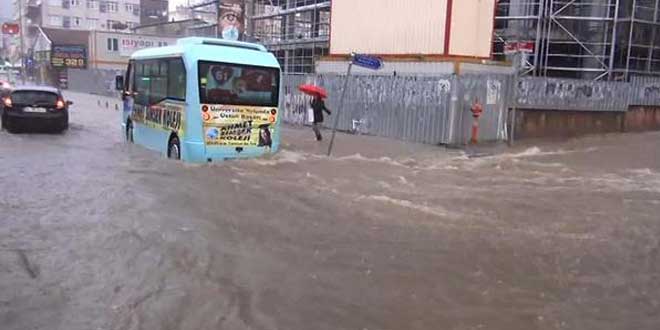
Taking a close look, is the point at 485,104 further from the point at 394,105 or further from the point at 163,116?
the point at 163,116

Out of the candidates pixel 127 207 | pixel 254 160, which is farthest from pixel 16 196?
pixel 254 160

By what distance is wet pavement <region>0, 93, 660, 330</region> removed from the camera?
19.1ft

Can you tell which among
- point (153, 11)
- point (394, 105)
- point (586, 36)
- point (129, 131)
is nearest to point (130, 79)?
point (129, 131)

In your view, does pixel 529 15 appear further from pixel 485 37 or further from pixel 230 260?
pixel 230 260

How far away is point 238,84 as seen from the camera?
46.2 ft

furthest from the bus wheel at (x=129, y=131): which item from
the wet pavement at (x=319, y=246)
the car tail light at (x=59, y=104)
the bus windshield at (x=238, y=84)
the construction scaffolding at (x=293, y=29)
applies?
the construction scaffolding at (x=293, y=29)

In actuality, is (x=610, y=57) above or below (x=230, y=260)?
above

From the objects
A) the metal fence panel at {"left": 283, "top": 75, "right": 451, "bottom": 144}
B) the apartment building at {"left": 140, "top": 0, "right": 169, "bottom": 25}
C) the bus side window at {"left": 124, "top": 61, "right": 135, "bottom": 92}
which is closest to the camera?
the bus side window at {"left": 124, "top": 61, "right": 135, "bottom": 92}

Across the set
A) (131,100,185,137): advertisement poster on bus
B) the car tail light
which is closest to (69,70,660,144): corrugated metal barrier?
(131,100,185,137): advertisement poster on bus

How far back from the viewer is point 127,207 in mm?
9680

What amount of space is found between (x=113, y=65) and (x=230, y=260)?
65065 millimetres

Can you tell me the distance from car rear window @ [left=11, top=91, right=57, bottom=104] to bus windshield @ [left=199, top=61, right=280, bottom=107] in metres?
8.03

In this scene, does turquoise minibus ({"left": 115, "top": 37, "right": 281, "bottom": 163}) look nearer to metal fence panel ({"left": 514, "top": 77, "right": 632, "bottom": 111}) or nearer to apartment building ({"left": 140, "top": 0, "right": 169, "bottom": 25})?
metal fence panel ({"left": 514, "top": 77, "right": 632, "bottom": 111})

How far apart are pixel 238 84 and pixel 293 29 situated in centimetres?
3300
